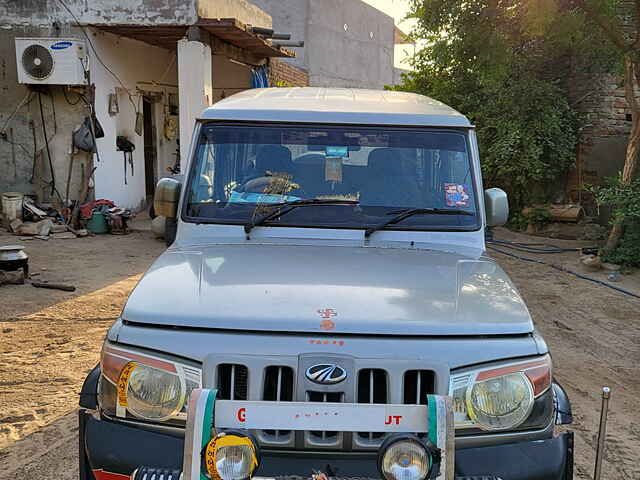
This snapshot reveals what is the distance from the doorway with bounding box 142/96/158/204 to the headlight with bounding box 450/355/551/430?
12279mm

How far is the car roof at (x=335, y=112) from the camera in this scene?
11.2ft

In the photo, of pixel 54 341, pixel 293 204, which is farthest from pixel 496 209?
pixel 54 341

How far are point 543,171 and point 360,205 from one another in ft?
32.6

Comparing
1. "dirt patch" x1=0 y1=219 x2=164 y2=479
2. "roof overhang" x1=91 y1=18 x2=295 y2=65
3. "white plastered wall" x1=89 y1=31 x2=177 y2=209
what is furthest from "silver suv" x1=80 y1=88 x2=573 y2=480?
"white plastered wall" x1=89 y1=31 x2=177 y2=209

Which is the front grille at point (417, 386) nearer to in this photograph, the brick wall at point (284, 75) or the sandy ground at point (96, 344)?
the sandy ground at point (96, 344)

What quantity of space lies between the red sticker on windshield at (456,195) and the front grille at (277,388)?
4.98 feet

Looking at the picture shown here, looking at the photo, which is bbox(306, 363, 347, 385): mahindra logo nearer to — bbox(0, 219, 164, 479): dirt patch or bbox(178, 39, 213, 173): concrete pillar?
bbox(0, 219, 164, 479): dirt patch

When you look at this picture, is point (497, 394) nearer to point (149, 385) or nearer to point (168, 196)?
point (149, 385)

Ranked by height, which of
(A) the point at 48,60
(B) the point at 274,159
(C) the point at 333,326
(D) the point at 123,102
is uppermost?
(A) the point at 48,60

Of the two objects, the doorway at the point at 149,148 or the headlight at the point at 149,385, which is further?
the doorway at the point at 149,148

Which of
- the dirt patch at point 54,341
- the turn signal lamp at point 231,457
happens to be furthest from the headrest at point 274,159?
the dirt patch at point 54,341

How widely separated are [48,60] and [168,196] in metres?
8.20

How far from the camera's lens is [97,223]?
10641mm

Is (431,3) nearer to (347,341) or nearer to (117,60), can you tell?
(117,60)
